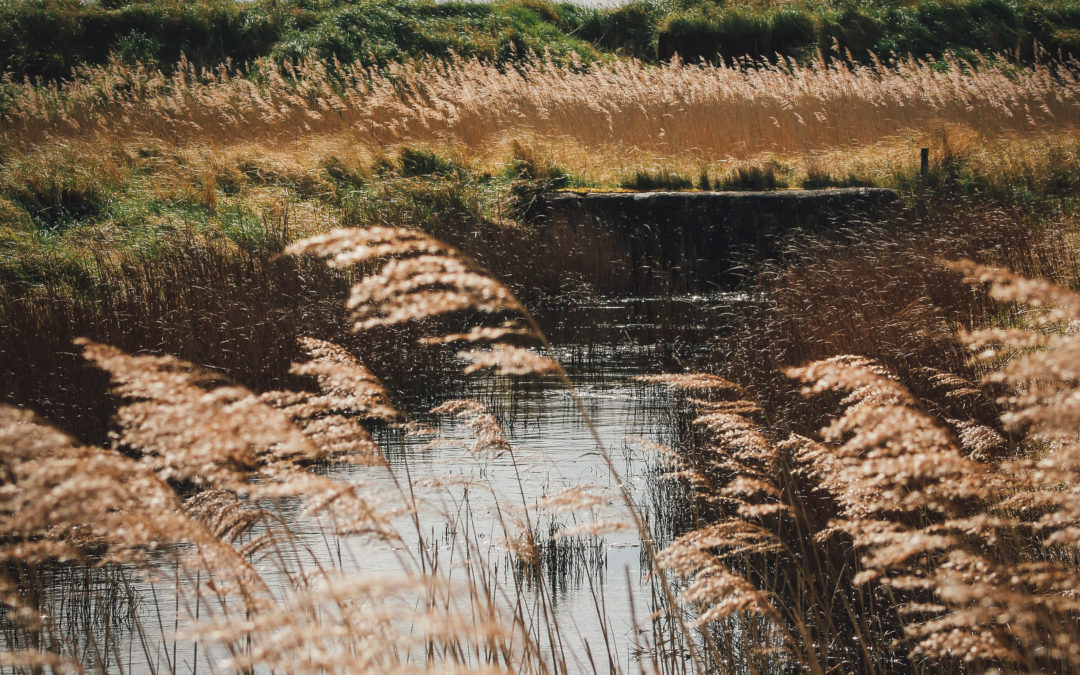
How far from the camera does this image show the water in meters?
2.99

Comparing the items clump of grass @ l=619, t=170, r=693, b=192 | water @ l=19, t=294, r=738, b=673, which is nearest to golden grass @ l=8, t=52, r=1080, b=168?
clump of grass @ l=619, t=170, r=693, b=192

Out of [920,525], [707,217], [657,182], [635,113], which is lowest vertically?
[920,525]

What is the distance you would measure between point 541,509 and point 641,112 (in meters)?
10.8

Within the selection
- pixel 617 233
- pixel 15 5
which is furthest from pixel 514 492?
pixel 15 5

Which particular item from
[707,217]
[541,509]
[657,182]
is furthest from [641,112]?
[541,509]

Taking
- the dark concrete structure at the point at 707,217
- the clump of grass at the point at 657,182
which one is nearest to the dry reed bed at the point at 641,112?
the clump of grass at the point at 657,182

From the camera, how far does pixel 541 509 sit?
4469mm

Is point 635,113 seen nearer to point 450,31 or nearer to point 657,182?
point 657,182

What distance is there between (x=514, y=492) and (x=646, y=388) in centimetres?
216

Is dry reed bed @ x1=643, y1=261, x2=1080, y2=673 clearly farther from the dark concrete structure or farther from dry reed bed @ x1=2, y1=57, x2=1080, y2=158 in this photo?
dry reed bed @ x1=2, y1=57, x2=1080, y2=158

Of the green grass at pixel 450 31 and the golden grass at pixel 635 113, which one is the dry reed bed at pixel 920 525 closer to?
the golden grass at pixel 635 113

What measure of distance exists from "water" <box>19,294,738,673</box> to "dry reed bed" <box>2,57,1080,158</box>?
594 centimetres

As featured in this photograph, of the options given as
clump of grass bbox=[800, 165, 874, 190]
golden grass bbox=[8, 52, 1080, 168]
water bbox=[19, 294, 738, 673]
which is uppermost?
golden grass bbox=[8, 52, 1080, 168]

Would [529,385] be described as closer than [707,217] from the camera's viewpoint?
Yes
